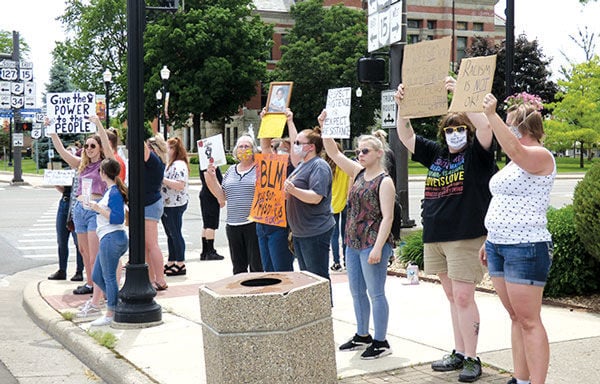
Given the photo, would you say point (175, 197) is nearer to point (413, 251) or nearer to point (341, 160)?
point (413, 251)

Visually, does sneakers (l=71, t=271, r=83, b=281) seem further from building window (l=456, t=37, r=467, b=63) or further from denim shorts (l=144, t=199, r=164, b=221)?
building window (l=456, t=37, r=467, b=63)

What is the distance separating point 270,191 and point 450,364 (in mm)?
2534

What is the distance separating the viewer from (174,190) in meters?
10.4

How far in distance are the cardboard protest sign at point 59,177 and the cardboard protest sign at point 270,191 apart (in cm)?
335

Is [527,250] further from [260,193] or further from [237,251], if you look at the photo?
[237,251]

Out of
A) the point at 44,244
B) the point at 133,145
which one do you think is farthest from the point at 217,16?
the point at 133,145

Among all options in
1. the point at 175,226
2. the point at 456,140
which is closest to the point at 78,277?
the point at 175,226

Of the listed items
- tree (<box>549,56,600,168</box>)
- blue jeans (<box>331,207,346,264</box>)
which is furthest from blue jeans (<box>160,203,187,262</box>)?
tree (<box>549,56,600,168</box>)

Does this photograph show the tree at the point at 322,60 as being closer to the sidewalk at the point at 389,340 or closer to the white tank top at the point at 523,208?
the sidewalk at the point at 389,340

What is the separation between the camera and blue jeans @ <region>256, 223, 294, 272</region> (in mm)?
7285

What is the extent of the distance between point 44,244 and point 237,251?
8.29 metres

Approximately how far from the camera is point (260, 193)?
7.24m

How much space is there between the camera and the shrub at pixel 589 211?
713 cm

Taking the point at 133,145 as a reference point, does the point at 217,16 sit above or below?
above
